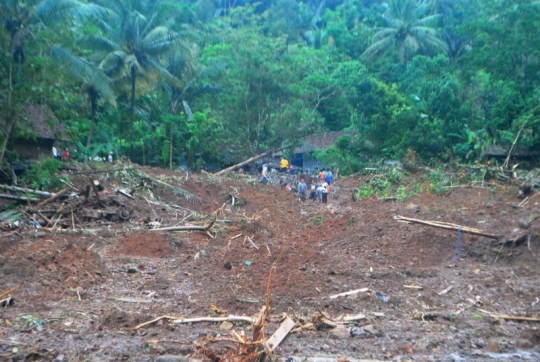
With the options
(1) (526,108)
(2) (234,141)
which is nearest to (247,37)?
(2) (234,141)

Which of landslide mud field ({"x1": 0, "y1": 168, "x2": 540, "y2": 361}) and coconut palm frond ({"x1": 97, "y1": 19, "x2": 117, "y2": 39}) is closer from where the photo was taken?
landslide mud field ({"x1": 0, "y1": 168, "x2": 540, "y2": 361})

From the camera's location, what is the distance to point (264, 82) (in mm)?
30500

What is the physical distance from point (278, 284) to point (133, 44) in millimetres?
22400

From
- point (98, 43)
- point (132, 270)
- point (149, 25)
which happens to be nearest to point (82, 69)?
point (98, 43)

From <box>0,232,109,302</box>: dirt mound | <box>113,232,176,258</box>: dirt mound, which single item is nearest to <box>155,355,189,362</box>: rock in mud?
<box>0,232,109,302</box>: dirt mound

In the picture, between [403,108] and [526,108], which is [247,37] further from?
[526,108]

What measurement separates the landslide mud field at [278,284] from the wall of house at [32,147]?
801 cm

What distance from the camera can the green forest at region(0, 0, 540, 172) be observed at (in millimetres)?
18766

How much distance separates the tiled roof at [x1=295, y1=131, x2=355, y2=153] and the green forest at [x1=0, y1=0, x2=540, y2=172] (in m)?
1.42

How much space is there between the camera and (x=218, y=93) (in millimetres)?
33969

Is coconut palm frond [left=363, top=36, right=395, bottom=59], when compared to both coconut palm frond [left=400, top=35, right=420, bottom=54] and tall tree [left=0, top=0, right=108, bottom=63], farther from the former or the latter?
tall tree [left=0, top=0, right=108, bottom=63]

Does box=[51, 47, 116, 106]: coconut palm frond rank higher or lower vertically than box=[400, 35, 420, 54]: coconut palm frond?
lower

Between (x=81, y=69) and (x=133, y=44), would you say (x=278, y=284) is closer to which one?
(x=81, y=69)

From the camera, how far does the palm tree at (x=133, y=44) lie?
85.8 ft
